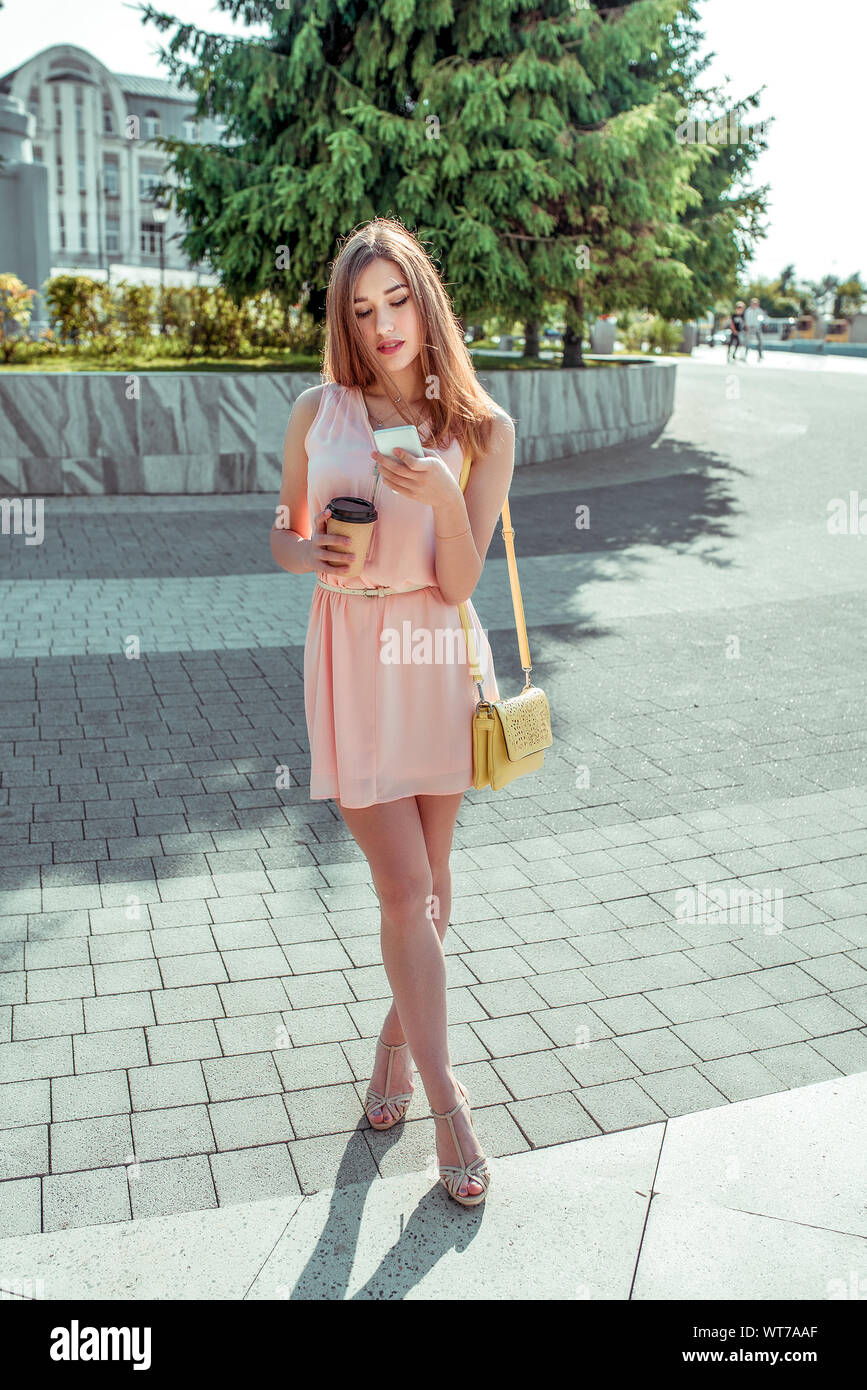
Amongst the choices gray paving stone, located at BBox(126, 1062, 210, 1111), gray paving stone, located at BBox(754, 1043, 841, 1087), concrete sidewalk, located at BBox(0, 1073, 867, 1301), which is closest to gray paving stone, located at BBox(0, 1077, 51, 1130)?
gray paving stone, located at BBox(126, 1062, 210, 1111)

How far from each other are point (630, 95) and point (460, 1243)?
1528 centimetres

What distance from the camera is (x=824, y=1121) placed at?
3197mm

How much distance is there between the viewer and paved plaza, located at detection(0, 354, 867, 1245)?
10.5ft

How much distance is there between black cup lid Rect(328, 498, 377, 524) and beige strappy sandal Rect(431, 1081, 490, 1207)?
4.71 feet

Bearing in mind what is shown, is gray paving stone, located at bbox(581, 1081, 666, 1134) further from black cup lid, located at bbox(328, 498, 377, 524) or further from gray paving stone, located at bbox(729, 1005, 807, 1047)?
black cup lid, located at bbox(328, 498, 377, 524)

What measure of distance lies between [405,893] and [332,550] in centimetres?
82

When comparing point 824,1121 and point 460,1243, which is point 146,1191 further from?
point 824,1121

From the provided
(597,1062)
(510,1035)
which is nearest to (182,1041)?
(510,1035)

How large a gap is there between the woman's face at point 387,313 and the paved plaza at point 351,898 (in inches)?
76.9

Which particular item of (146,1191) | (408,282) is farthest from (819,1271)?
(408,282)

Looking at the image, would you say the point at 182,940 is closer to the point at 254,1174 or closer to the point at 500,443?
the point at 254,1174

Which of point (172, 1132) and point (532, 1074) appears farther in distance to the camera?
point (532, 1074)

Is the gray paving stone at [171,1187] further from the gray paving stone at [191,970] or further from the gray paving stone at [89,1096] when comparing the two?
the gray paving stone at [191,970]

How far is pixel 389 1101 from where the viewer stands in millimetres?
3191
